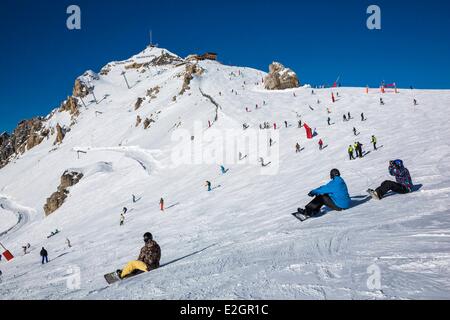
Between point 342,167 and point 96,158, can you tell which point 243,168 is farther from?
point 96,158

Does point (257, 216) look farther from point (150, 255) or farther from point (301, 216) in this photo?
point (150, 255)

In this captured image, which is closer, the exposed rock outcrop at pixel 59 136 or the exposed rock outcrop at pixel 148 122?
the exposed rock outcrop at pixel 148 122

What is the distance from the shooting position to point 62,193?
157 feet

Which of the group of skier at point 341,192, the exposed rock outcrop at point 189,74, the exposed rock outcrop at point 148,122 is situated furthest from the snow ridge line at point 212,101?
the group of skier at point 341,192

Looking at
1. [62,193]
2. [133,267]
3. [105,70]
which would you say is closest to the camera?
[133,267]

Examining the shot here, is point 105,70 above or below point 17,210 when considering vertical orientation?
above

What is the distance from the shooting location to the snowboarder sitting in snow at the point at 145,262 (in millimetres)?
7355

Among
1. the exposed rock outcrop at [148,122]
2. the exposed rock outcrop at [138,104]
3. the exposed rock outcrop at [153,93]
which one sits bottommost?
the exposed rock outcrop at [148,122]

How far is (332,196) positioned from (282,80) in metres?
55.5

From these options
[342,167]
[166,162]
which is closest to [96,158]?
[166,162]

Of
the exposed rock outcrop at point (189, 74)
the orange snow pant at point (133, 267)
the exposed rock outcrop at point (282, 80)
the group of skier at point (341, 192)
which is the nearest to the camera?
the orange snow pant at point (133, 267)

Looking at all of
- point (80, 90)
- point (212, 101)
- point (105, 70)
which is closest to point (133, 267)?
point (212, 101)

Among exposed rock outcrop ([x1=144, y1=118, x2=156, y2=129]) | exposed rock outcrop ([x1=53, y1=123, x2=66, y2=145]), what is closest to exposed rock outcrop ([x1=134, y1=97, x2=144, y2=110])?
A: exposed rock outcrop ([x1=144, y1=118, x2=156, y2=129])

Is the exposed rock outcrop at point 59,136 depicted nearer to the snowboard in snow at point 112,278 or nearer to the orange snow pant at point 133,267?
the snowboard in snow at point 112,278
